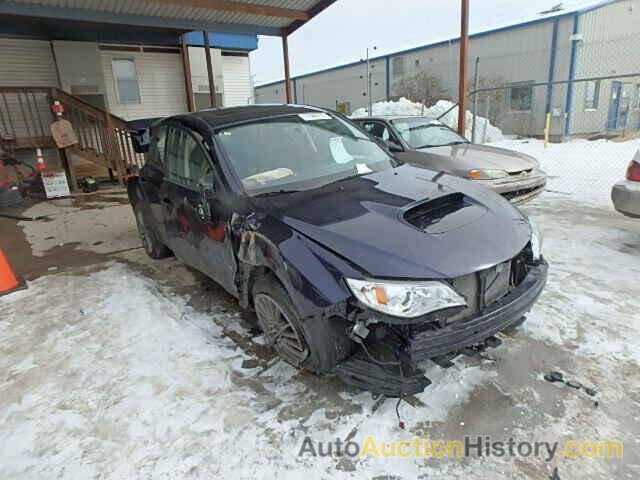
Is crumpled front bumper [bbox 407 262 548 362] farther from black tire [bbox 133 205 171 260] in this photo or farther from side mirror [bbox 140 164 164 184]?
black tire [bbox 133 205 171 260]

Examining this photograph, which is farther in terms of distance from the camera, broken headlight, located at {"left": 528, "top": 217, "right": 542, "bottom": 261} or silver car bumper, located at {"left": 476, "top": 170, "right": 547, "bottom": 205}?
silver car bumper, located at {"left": 476, "top": 170, "right": 547, "bottom": 205}

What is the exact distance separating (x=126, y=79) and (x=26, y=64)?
2570mm

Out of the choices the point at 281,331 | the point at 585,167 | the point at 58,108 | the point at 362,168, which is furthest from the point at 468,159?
the point at 58,108

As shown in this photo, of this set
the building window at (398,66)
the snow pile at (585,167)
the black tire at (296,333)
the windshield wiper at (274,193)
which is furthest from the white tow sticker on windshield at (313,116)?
the building window at (398,66)

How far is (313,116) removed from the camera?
354cm

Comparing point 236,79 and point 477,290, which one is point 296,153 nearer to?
point 477,290

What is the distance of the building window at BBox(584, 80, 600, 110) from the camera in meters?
16.3

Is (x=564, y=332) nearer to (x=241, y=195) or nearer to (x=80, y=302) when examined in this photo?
(x=241, y=195)

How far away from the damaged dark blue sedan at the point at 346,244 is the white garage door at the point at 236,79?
1227 centimetres

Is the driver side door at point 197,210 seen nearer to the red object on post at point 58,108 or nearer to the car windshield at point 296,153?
→ the car windshield at point 296,153

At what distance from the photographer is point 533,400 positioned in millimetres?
2270

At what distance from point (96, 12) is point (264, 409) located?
861 centimetres

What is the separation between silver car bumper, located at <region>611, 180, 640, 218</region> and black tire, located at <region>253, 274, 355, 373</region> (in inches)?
141

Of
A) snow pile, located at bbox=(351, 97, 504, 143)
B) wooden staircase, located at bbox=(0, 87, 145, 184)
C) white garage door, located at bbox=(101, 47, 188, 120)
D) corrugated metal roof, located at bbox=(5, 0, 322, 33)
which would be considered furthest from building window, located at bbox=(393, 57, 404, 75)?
wooden staircase, located at bbox=(0, 87, 145, 184)
